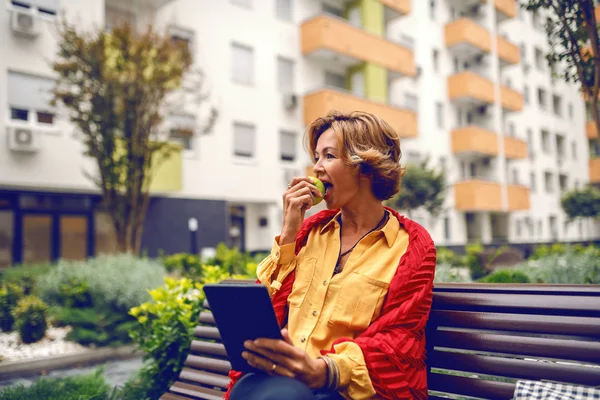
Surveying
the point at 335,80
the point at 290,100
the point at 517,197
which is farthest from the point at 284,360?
the point at 517,197

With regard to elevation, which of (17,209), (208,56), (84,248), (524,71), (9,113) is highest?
(524,71)

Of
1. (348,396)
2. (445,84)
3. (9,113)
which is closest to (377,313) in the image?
(348,396)

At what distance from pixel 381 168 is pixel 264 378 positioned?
1069mm

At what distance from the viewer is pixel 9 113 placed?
48.6ft

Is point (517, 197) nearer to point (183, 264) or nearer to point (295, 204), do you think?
point (183, 264)

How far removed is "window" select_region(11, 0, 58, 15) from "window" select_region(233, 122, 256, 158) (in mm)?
7428

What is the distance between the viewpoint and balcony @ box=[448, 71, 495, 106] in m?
30.4

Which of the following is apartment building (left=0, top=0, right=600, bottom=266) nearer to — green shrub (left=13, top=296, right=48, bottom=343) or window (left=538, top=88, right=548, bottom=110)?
window (left=538, top=88, right=548, bottom=110)

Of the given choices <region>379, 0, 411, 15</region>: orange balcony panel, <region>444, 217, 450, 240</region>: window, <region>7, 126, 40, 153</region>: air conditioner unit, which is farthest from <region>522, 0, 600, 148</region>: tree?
<region>444, 217, 450, 240</region>: window

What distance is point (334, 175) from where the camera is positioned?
2.45 metres

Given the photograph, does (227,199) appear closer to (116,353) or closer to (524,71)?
(116,353)

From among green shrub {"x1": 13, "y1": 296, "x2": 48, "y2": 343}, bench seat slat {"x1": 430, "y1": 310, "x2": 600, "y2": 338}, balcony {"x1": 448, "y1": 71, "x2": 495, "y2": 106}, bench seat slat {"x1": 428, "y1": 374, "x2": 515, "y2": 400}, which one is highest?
balcony {"x1": 448, "y1": 71, "x2": 495, "y2": 106}

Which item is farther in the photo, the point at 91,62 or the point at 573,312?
the point at 91,62

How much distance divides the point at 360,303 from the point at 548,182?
4175 centimetres
